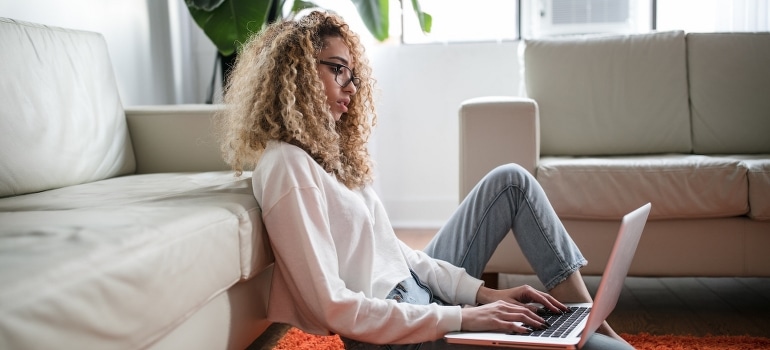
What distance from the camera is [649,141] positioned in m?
2.60

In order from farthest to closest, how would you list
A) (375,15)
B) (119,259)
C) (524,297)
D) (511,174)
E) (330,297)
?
(375,15), (511,174), (524,297), (330,297), (119,259)

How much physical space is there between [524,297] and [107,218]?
74 cm

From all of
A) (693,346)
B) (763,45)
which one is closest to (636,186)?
(693,346)

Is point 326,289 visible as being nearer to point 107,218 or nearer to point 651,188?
point 107,218

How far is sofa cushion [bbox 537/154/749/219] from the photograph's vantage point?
6.69ft

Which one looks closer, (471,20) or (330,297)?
(330,297)

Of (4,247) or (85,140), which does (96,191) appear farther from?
(4,247)

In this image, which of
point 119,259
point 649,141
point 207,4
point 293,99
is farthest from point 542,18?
point 119,259

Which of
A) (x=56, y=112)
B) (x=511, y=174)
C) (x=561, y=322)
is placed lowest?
(x=561, y=322)

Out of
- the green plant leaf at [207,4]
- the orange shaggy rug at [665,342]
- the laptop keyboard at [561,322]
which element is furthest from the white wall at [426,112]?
the laptop keyboard at [561,322]

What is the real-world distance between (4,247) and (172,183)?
2.78 feet

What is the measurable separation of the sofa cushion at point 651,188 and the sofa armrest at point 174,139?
3.22ft

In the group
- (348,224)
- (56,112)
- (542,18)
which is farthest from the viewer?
(542,18)

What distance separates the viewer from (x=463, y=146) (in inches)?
86.7
